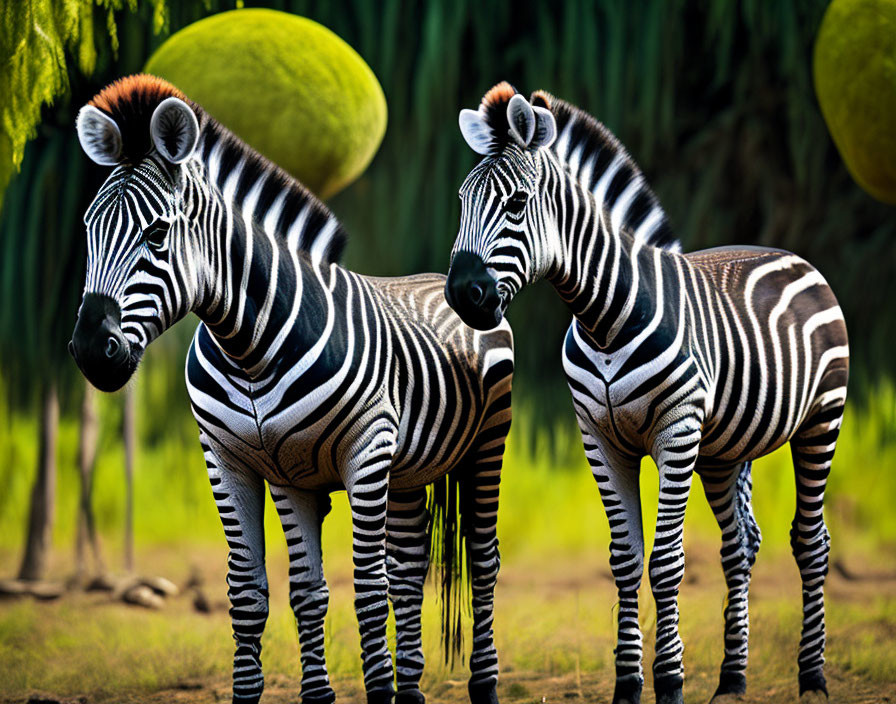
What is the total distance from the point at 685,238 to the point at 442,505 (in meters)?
3.85

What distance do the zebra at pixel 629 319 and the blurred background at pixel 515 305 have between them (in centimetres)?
235

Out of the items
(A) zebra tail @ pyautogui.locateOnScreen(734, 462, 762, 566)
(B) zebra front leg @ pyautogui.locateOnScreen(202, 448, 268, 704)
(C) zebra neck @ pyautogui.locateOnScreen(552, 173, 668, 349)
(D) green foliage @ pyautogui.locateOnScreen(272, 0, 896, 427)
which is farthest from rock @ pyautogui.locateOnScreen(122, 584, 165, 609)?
(C) zebra neck @ pyautogui.locateOnScreen(552, 173, 668, 349)

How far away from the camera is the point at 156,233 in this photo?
11.0 feet

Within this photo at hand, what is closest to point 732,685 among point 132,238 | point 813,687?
point 813,687

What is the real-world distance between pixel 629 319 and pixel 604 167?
0.54m

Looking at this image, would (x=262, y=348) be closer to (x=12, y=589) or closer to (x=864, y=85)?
(x=864, y=85)

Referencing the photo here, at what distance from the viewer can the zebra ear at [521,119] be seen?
3.71 metres

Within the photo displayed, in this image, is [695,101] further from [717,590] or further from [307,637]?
[307,637]

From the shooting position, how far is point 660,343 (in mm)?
3920

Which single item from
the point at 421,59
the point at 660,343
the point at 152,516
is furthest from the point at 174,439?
the point at 660,343

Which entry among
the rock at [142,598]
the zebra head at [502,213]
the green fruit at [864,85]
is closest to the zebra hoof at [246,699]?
the zebra head at [502,213]

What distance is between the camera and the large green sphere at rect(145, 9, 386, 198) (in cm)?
515

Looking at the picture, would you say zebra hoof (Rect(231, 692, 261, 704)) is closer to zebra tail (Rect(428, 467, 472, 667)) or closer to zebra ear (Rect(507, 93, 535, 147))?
zebra tail (Rect(428, 467, 472, 667))

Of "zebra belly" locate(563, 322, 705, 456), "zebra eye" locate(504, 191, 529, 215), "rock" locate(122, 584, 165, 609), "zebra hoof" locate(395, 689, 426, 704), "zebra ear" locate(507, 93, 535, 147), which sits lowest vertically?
"rock" locate(122, 584, 165, 609)
